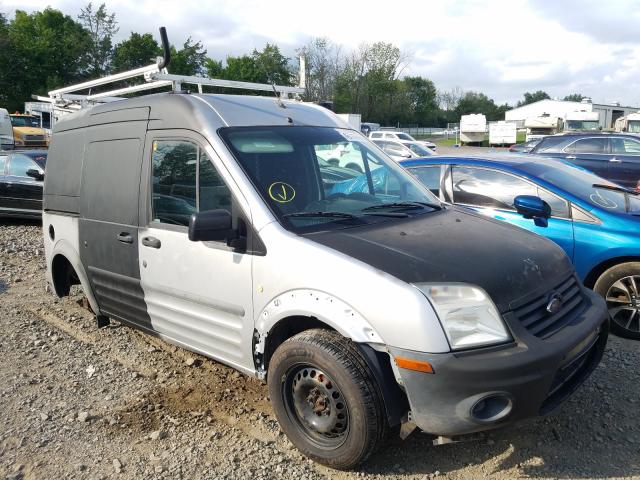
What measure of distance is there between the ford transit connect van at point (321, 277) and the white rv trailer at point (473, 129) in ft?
154

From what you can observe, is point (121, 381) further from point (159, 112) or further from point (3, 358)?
point (159, 112)

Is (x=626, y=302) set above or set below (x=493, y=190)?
below

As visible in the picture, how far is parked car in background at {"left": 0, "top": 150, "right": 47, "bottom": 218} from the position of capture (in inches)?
419

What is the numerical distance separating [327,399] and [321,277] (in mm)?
683

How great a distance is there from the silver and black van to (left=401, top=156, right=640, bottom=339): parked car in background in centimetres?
155

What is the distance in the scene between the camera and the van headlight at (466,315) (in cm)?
260

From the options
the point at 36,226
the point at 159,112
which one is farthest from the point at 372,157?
the point at 36,226

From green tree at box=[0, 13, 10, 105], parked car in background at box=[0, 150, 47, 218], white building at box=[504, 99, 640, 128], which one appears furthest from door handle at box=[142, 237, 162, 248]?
white building at box=[504, 99, 640, 128]

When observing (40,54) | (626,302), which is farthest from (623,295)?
(40,54)

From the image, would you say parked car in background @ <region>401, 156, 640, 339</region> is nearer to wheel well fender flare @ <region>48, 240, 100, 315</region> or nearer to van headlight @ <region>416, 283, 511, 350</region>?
van headlight @ <region>416, 283, 511, 350</region>

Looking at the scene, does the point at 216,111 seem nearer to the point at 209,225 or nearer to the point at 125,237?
the point at 209,225

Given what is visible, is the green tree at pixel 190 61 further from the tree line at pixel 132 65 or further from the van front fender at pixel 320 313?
the van front fender at pixel 320 313

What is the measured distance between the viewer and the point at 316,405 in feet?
9.96

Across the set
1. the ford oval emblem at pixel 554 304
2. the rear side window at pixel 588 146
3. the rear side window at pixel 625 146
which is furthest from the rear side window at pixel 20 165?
the rear side window at pixel 625 146
